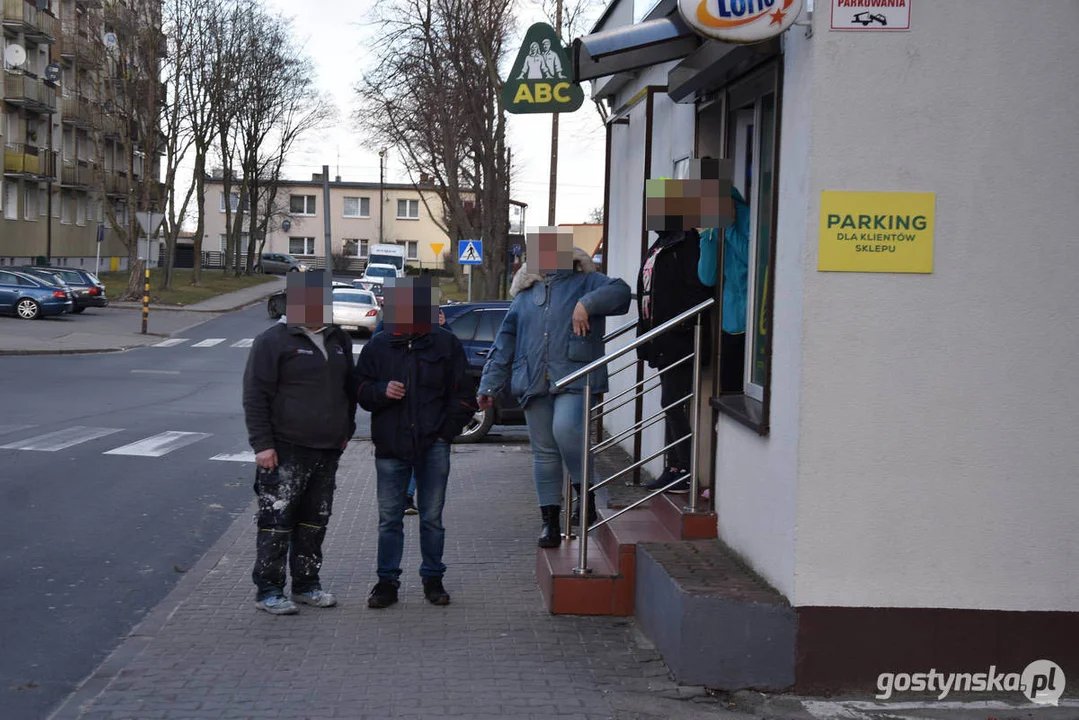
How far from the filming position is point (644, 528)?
267 inches

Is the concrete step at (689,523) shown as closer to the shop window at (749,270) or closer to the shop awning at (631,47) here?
the shop window at (749,270)

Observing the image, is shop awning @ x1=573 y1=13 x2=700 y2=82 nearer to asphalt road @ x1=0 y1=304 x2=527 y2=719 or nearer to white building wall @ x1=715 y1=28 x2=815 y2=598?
white building wall @ x1=715 y1=28 x2=815 y2=598

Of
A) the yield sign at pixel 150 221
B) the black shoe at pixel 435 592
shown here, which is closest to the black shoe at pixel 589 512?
the black shoe at pixel 435 592

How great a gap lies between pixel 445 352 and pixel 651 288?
1220 millimetres

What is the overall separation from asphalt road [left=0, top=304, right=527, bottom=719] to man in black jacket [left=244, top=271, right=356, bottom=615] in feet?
2.97

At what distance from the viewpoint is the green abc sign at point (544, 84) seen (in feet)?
28.2

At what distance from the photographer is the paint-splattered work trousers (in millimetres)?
6406

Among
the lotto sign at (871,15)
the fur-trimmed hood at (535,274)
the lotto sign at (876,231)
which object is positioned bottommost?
the fur-trimmed hood at (535,274)

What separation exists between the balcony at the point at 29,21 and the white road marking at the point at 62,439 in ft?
152

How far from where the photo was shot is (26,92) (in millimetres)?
55438

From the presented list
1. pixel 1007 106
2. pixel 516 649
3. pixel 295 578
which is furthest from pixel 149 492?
pixel 1007 106

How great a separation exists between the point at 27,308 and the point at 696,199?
3502cm

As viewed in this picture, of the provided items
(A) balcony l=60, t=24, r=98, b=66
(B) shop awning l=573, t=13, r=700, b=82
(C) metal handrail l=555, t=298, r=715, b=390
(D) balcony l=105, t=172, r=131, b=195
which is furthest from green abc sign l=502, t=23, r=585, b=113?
(D) balcony l=105, t=172, r=131, b=195

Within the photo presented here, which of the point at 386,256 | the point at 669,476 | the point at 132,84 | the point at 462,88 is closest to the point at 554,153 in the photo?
the point at 462,88
